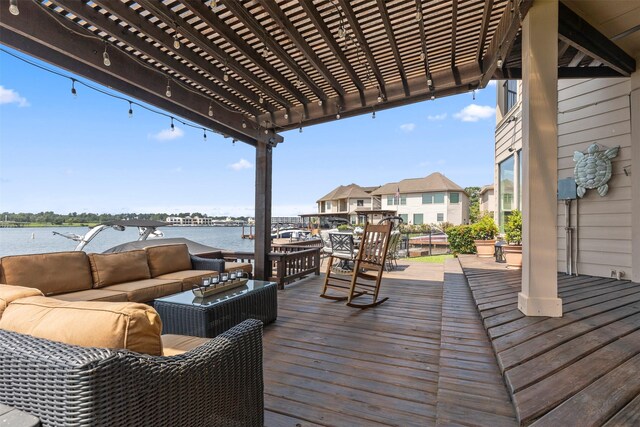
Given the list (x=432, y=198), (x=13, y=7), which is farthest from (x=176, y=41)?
(x=432, y=198)

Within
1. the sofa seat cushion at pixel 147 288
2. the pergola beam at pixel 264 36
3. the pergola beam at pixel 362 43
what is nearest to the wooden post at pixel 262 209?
the pergola beam at pixel 264 36

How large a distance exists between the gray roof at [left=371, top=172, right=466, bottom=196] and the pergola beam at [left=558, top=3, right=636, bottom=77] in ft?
64.4

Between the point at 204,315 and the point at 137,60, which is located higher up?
the point at 137,60

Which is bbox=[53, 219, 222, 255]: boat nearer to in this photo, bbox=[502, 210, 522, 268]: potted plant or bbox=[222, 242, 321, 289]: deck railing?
bbox=[222, 242, 321, 289]: deck railing

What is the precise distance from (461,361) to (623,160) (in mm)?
Result: 4027

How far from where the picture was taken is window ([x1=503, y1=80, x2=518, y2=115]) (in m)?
6.99

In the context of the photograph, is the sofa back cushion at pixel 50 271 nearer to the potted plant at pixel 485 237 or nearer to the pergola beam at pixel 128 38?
the pergola beam at pixel 128 38

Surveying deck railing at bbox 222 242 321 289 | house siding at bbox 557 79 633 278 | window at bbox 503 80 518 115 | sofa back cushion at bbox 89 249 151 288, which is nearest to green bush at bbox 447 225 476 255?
house siding at bbox 557 79 633 278

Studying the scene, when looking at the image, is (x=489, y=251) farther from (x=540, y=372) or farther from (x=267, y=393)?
(x=267, y=393)

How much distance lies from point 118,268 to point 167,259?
73cm

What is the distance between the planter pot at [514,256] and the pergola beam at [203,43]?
4382 mm

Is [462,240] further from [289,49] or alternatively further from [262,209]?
[289,49]

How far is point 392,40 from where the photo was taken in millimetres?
3105

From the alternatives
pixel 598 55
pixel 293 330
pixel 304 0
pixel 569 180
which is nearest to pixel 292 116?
pixel 304 0
